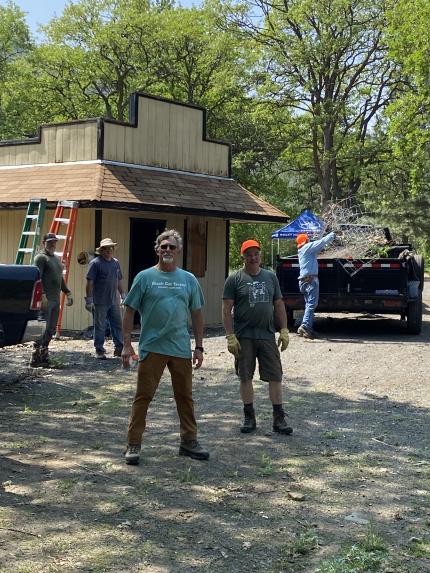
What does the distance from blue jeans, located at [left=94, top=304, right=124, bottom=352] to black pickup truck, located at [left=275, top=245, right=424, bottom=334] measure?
4019 millimetres

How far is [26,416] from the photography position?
740cm

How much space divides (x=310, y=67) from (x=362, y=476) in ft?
99.0

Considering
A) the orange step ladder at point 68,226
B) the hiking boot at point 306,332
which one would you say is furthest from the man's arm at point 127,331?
the hiking boot at point 306,332

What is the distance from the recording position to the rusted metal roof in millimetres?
13562

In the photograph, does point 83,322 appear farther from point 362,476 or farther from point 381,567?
point 381,567

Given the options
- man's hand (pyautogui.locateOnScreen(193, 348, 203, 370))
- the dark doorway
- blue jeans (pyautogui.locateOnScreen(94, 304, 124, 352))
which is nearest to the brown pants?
man's hand (pyautogui.locateOnScreen(193, 348, 203, 370))

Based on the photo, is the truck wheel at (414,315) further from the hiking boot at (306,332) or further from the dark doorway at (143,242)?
the dark doorway at (143,242)

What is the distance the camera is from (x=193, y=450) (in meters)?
5.89

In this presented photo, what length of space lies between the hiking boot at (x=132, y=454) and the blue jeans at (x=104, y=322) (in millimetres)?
5161

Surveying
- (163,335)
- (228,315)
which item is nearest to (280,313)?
(228,315)

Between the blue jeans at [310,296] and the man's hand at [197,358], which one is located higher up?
the blue jeans at [310,296]

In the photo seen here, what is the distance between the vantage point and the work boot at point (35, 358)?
32.8 ft

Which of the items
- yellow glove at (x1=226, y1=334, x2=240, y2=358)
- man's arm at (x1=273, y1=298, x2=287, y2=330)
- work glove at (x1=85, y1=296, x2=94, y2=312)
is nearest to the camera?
yellow glove at (x1=226, y1=334, x2=240, y2=358)

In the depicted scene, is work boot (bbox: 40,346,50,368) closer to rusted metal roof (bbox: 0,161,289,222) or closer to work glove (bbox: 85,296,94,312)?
work glove (bbox: 85,296,94,312)
